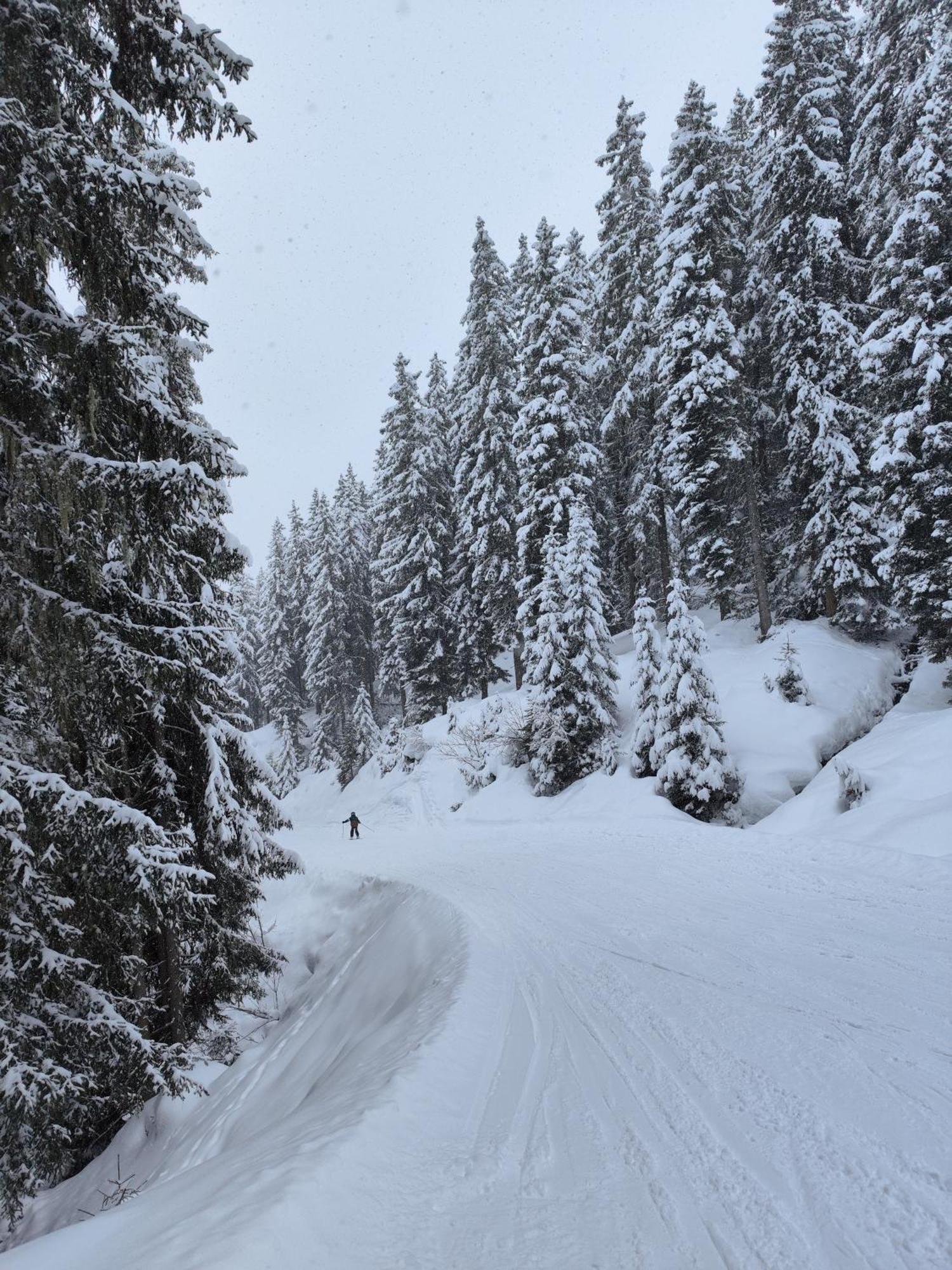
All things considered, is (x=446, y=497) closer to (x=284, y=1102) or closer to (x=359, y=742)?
(x=359, y=742)

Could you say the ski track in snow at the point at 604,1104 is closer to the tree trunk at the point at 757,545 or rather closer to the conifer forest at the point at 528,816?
the conifer forest at the point at 528,816

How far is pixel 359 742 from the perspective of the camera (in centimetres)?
3241

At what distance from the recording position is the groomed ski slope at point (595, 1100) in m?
2.27

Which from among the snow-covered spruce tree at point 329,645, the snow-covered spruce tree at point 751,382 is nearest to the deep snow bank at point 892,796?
the snow-covered spruce tree at point 751,382

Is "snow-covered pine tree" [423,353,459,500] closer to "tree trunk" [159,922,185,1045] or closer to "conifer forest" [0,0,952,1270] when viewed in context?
"conifer forest" [0,0,952,1270]

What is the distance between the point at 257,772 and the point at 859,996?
22.2 feet

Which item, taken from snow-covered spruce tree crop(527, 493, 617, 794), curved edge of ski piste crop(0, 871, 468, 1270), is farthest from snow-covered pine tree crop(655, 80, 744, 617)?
curved edge of ski piste crop(0, 871, 468, 1270)

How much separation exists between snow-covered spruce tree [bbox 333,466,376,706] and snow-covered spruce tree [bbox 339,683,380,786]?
19.1 ft

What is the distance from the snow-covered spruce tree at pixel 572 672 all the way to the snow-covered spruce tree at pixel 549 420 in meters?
2.88

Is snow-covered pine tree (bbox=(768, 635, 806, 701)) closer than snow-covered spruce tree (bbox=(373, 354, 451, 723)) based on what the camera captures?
Yes

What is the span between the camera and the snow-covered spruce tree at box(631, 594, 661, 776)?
15.3 m

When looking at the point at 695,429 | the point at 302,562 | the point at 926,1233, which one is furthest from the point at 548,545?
the point at 302,562

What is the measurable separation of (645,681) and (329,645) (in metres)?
25.6

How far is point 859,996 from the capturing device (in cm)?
445
